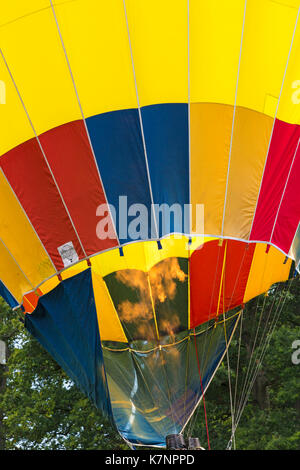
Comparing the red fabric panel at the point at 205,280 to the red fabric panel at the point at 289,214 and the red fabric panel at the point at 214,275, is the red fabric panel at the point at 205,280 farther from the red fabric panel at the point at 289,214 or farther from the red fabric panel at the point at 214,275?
the red fabric panel at the point at 289,214

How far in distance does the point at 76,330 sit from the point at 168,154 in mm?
1665

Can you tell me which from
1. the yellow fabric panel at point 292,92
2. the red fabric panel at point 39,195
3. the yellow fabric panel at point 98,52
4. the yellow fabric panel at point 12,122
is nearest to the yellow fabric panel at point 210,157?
the yellow fabric panel at point 292,92

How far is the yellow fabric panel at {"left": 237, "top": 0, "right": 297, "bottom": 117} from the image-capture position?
5.16 meters

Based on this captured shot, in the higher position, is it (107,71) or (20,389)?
(20,389)

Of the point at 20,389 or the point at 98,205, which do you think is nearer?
the point at 98,205

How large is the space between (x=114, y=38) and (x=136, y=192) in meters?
1.22

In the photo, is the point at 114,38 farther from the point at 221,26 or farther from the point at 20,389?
the point at 20,389

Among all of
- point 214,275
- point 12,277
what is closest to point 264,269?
point 214,275

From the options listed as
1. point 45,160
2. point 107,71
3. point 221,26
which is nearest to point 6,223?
point 45,160

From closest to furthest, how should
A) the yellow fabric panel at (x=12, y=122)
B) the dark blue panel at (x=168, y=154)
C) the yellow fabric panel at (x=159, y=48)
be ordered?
1. the yellow fabric panel at (x=159, y=48)
2. the yellow fabric panel at (x=12, y=122)
3. the dark blue panel at (x=168, y=154)

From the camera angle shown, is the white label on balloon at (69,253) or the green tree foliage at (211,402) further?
the green tree foliage at (211,402)

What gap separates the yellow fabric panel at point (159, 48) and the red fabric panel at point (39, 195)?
1.00 meters

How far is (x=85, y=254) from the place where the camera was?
17.7 ft

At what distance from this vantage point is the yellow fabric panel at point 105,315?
551 centimetres
